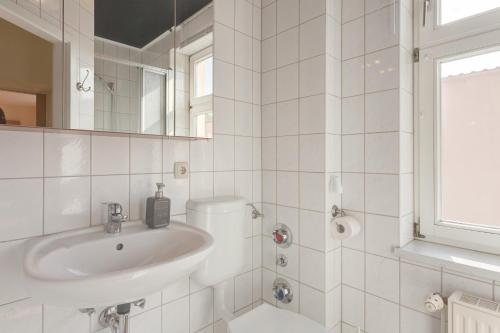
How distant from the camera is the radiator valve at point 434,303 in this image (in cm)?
110

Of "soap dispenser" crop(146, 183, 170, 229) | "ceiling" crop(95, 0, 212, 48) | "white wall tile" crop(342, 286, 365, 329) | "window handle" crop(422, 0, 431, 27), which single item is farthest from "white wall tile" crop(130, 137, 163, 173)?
"window handle" crop(422, 0, 431, 27)

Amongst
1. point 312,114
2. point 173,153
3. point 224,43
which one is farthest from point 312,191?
point 224,43

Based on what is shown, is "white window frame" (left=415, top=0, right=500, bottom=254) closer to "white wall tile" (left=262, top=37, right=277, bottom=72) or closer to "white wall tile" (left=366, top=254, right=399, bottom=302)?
"white wall tile" (left=366, top=254, right=399, bottom=302)

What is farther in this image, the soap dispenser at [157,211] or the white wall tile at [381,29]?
the white wall tile at [381,29]

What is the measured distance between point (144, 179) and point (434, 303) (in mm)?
1317

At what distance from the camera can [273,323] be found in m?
1.29

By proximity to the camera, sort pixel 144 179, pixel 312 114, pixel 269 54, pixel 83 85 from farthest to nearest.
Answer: pixel 269 54
pixel 312 114
pixel 144 179
pixel 83 85

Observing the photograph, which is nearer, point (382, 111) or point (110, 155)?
point (110, 155)

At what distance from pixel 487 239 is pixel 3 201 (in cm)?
185

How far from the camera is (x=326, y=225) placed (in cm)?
136

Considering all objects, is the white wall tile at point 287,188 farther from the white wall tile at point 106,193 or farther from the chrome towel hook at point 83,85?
the chrome towel hook at point 83,85

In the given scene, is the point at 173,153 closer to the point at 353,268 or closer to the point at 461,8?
the point at 353,268

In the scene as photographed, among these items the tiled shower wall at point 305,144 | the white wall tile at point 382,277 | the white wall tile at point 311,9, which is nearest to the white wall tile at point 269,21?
the tiled shower wall at point 305,144

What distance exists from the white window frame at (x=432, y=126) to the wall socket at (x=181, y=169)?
1.15m
